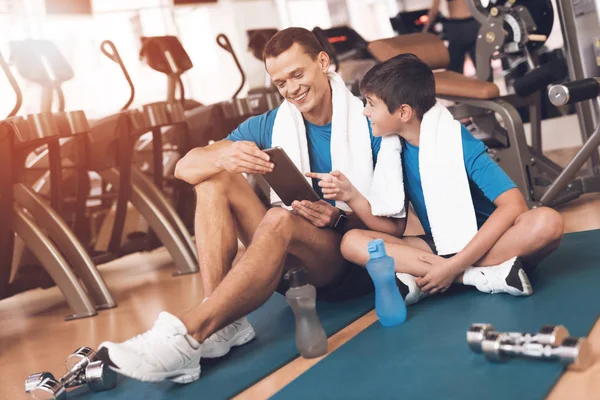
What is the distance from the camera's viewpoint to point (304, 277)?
1.86 metres

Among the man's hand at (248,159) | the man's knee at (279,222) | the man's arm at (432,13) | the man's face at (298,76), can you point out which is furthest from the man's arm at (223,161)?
the man's arm at (432,13)

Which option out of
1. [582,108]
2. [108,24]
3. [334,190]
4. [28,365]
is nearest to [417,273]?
[334,190]

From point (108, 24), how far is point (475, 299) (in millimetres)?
3694

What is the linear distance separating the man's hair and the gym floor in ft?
2.72

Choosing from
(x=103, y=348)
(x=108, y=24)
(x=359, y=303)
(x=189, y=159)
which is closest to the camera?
(x=103, y=348)

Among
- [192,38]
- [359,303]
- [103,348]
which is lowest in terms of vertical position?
[359,303]

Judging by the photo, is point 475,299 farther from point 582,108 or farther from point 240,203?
point 582,108

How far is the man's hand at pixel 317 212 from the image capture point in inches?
83.2

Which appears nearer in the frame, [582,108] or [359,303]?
[359,303]

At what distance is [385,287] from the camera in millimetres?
1991

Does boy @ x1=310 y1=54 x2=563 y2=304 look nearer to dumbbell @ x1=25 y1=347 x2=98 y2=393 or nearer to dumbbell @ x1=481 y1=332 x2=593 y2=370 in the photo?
dumbbell @ x1=481 y1=332 x2=593 y2=370

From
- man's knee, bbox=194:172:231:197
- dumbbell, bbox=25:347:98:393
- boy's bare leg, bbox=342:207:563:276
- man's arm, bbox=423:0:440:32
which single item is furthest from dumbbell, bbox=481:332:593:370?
man's arm, bbox=423:0:440:32

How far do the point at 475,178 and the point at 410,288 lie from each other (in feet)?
1.20

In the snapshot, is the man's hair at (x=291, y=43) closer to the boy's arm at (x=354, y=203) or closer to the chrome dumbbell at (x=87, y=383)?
the boy's arm at (x=354, y=203)
